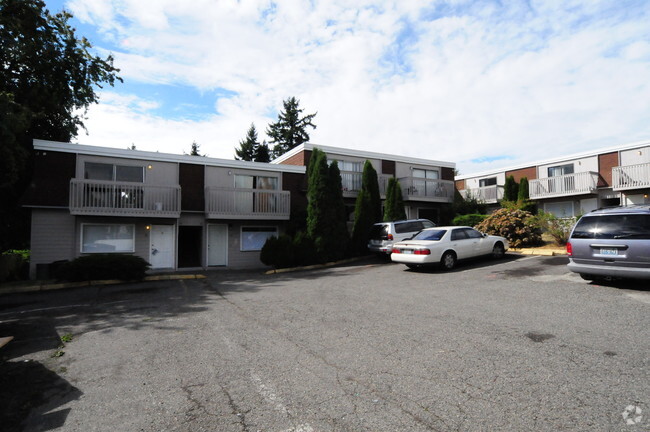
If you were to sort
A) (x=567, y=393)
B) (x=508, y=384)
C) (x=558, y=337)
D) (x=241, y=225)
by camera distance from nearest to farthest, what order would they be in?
(x=567, y=393), (x=508, y=384), (x=558, y=337), (x=241, y=225)

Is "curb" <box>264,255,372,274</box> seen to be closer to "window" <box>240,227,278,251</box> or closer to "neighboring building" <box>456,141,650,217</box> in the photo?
"window" <box>240,227,278,251</box>

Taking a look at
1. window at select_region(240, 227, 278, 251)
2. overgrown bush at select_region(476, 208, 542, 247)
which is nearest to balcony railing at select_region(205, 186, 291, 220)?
window at select_region(240, 227, 278, 251)

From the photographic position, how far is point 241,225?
18.2m

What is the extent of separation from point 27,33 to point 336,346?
1513 centimetres

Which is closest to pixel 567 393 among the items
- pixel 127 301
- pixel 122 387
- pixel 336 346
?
pixel 336 346

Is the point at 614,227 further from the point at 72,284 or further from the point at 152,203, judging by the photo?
the point at 152,203

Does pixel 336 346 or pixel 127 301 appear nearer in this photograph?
pixel 336 346

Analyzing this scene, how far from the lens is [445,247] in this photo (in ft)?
39.1

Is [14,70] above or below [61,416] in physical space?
above

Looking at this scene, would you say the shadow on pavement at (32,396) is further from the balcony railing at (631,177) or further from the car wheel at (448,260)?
the balcony railing at (631,177)

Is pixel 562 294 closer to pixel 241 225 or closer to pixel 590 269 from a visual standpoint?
pixel 590 269

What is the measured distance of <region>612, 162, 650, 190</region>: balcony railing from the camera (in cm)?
2019

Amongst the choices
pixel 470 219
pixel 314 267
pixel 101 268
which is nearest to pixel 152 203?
pixel 101 268

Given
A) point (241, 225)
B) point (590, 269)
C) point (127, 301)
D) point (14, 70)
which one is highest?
point (14, 70)
